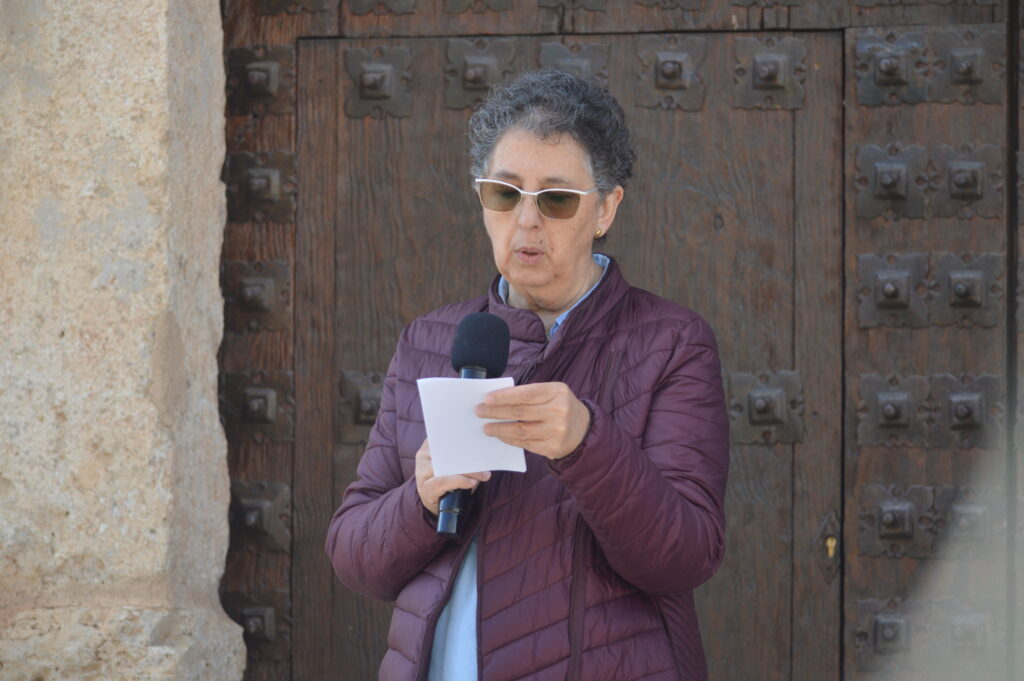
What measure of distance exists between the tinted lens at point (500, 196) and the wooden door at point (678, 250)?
1.07 m

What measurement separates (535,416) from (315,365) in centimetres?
166

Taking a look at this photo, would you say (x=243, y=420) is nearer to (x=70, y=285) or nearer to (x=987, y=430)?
(x=70, y=285)

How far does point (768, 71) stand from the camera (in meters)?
Answer: 3.14

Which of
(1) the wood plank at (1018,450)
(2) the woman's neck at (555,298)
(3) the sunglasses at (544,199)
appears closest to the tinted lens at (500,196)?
(3) the sunglasses at (544,199)

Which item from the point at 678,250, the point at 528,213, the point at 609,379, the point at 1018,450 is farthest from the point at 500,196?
the point at 1018,450

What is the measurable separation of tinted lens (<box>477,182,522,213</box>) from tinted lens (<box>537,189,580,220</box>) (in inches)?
1.7

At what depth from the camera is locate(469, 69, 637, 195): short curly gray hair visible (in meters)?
2.17

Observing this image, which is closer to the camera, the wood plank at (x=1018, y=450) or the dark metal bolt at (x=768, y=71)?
the wood plank at (x=1018, y=450)

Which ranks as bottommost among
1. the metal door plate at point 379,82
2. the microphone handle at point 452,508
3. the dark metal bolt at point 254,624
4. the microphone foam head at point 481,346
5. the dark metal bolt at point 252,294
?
the dark metal bolt at point 254,624

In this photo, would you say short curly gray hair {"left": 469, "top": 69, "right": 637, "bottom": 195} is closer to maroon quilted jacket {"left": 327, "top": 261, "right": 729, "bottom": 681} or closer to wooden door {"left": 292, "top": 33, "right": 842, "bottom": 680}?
maroon quilted jacket {"left": 327, "top": 261, "right": 729, "bottom": 681}

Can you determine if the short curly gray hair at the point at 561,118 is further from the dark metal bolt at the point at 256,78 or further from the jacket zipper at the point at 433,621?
the dark metal bolt at the point at 256,78

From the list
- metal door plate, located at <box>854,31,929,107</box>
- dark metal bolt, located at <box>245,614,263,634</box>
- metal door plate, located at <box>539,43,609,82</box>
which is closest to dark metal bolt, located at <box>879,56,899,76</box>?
metal door plate, located at <box>854,31,929,107</box>

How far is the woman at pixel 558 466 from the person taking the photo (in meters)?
1.83

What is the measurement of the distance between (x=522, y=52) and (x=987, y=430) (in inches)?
56.8
